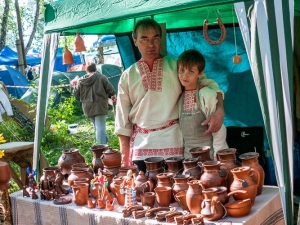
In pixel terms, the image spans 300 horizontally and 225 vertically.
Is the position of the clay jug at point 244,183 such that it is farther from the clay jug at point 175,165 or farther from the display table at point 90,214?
the clay jug at point 175,165

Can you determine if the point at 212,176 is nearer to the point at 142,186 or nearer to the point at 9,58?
the point at 142,186

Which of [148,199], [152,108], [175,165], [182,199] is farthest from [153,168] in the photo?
[152,108]

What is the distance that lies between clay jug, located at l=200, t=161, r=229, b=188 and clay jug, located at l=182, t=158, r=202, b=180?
91 millimetres

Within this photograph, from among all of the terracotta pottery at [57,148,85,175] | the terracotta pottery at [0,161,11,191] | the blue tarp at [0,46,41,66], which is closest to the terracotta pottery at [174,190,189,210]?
the terracotta pottery at [57,148,85,175]

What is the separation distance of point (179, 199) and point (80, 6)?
1.58 m

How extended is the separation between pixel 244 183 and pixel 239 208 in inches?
5.7

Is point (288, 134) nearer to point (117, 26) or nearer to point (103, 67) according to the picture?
point (117, 26)

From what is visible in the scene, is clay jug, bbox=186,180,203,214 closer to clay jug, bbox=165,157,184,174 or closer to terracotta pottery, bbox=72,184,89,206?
clay jug, bbox=165,157,184,174

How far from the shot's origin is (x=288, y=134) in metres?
2.35

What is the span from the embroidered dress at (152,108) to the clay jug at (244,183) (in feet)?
2.37

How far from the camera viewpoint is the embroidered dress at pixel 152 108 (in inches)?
120

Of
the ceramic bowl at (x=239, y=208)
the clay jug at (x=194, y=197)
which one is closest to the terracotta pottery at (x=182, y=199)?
the clay jug at (x=194, y=197)

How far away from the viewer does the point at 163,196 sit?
8.22ft

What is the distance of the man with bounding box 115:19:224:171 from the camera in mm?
3059
